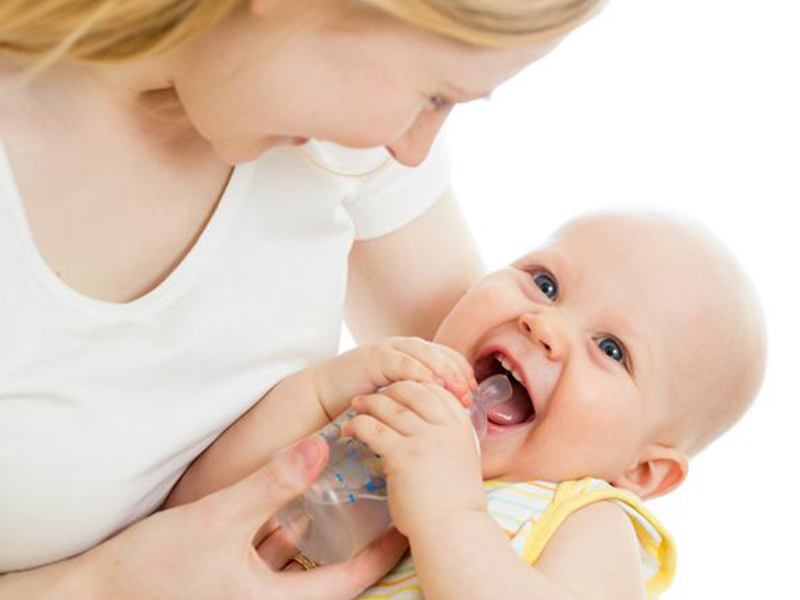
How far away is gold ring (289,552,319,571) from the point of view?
4.53 ft

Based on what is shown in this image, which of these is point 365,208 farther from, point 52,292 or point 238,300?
point 52,292

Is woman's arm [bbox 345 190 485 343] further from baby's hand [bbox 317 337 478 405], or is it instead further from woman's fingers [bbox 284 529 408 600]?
woman's fingers [bbox 284 529 408 600]

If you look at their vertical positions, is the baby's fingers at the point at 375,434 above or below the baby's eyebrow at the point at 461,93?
below

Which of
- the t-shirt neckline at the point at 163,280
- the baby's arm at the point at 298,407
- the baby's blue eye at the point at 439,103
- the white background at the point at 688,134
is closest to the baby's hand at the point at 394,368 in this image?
the baby's arm at the point at 298,407

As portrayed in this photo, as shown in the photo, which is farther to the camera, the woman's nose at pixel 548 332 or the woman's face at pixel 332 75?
the woman's nose at pixel 548 332

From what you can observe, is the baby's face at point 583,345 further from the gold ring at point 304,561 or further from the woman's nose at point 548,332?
the gold ring at point 304,561

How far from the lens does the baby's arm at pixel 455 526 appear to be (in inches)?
48.5

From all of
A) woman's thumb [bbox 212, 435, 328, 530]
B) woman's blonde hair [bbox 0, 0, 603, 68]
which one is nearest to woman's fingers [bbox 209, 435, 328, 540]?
woman's thumb [bbox 212, 435, 328, 530]

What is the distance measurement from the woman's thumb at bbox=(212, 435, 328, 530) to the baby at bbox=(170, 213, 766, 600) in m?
0.07

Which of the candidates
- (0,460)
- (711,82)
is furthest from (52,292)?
(711,82)

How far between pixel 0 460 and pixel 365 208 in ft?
1.82

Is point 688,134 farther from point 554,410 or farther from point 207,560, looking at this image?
point 207,560

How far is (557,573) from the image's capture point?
1313mm

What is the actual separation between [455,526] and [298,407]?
0.27 meters
